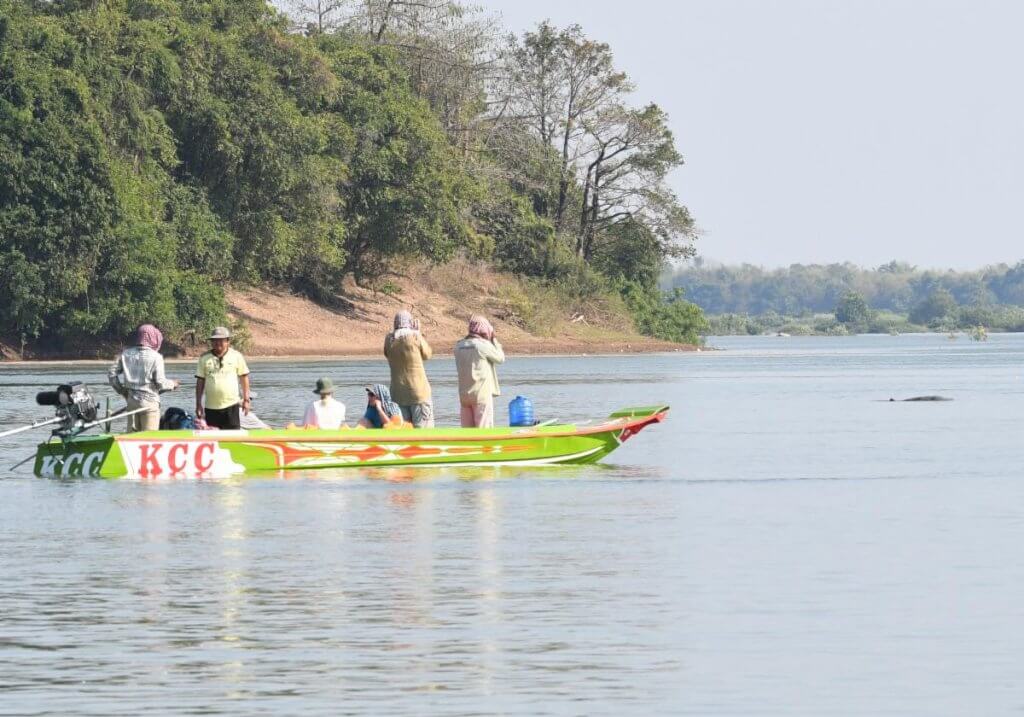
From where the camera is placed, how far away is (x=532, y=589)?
14109 mm

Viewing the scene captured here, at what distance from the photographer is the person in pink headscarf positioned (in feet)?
72.1

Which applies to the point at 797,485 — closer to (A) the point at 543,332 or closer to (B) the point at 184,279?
(B) the point at 184,279

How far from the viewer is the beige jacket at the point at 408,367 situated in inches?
886

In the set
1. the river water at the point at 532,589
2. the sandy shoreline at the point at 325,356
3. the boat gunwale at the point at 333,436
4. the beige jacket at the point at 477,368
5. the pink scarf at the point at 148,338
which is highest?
the pink scarf at the point at 148,338

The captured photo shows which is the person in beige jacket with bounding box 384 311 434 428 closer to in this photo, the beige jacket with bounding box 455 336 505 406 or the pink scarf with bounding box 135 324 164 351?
the beige jacket with bounding box 455 336 505 406

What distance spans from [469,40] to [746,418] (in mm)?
54160

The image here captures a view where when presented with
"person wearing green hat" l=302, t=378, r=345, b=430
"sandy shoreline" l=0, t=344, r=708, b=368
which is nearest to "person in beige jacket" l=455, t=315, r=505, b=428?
"person wearing green hat" l=302, t=378, r=345, b=430

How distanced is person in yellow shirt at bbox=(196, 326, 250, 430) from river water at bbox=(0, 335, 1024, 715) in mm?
808

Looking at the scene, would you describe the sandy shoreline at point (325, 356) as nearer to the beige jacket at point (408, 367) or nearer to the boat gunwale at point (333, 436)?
the beige jacket at point (408, 367)

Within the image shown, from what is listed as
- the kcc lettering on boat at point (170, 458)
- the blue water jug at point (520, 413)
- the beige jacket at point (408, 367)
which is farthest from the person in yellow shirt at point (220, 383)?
the blue water jug at point (520, 413)

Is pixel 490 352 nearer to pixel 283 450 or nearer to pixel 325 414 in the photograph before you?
pixel 325 414

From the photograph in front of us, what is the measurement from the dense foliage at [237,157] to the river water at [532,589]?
120 feet

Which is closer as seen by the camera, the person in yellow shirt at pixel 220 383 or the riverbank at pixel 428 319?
the person in yellow shirt at pixel 220 383

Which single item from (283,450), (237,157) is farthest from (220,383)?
(237,157)
